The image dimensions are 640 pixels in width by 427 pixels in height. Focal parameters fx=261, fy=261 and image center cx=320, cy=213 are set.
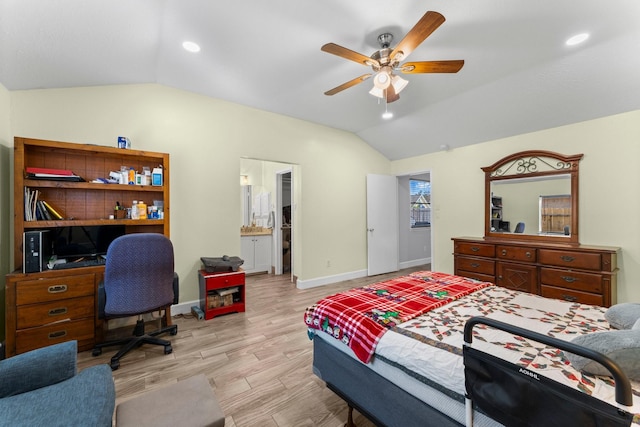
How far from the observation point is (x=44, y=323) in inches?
88.2

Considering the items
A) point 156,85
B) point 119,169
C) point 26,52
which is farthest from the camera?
point 156,85

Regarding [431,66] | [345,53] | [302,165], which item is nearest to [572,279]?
[431,66]

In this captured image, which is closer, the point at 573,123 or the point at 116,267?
the point at 116,267

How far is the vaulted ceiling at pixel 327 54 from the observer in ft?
6.36

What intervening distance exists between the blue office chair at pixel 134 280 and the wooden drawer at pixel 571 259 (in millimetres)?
4133

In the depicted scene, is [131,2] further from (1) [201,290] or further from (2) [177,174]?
(1) [201,290]

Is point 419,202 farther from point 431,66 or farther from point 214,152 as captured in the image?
point 214,152

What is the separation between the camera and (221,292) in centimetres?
324

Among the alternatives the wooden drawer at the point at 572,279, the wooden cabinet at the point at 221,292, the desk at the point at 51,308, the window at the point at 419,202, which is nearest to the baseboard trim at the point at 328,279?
the wooden cabinet at the point at 221,292

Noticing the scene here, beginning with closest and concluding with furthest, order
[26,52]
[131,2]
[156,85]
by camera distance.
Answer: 1. [131,2]
2. [26,52]
3. [156,85]

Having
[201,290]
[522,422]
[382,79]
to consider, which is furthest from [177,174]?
[522,422]

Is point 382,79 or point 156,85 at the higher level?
point 156,85

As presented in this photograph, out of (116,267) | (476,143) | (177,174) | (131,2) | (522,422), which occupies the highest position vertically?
(131,2)

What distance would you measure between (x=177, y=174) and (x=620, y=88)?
5.03 metres
